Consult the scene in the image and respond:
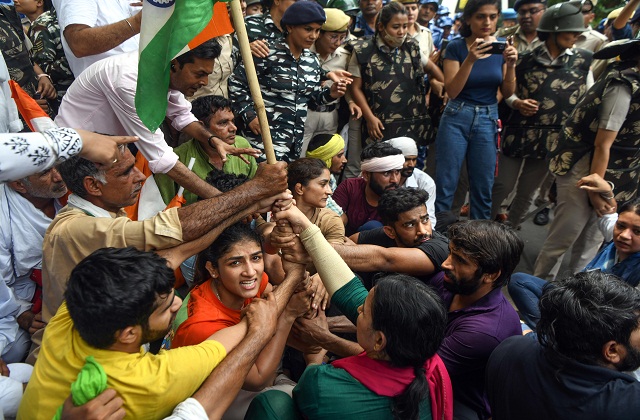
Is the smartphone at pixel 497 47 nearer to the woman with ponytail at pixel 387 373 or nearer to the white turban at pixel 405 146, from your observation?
the white turban at pixel 405 146

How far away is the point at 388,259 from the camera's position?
3.14 metres

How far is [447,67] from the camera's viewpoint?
546 centimetres

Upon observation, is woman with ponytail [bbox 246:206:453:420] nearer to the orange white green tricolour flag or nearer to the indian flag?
the indian flag

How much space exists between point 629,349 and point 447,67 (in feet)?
13.0

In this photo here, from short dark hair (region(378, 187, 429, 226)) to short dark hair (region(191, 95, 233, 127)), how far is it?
1.63m

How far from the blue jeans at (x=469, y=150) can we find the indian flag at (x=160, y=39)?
3610 mm

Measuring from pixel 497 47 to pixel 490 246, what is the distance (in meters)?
3.10

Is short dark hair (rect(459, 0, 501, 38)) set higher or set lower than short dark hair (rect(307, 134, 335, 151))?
higher

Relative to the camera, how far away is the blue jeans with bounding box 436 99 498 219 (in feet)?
17.7

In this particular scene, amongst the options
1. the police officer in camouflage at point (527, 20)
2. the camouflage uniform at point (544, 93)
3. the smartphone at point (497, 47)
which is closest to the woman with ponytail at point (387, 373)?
the smartphone at point (497, 47)

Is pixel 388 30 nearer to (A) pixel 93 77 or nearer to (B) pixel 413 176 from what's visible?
(B) pixel 413 176

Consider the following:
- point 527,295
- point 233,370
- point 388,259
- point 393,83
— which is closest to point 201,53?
point 388,259

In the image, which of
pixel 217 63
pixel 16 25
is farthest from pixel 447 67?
pixel 16 25

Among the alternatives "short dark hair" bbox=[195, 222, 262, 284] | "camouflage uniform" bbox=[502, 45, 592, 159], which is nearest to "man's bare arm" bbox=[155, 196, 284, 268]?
"short dark hair" bbox=[195, 222, 262, 284]
